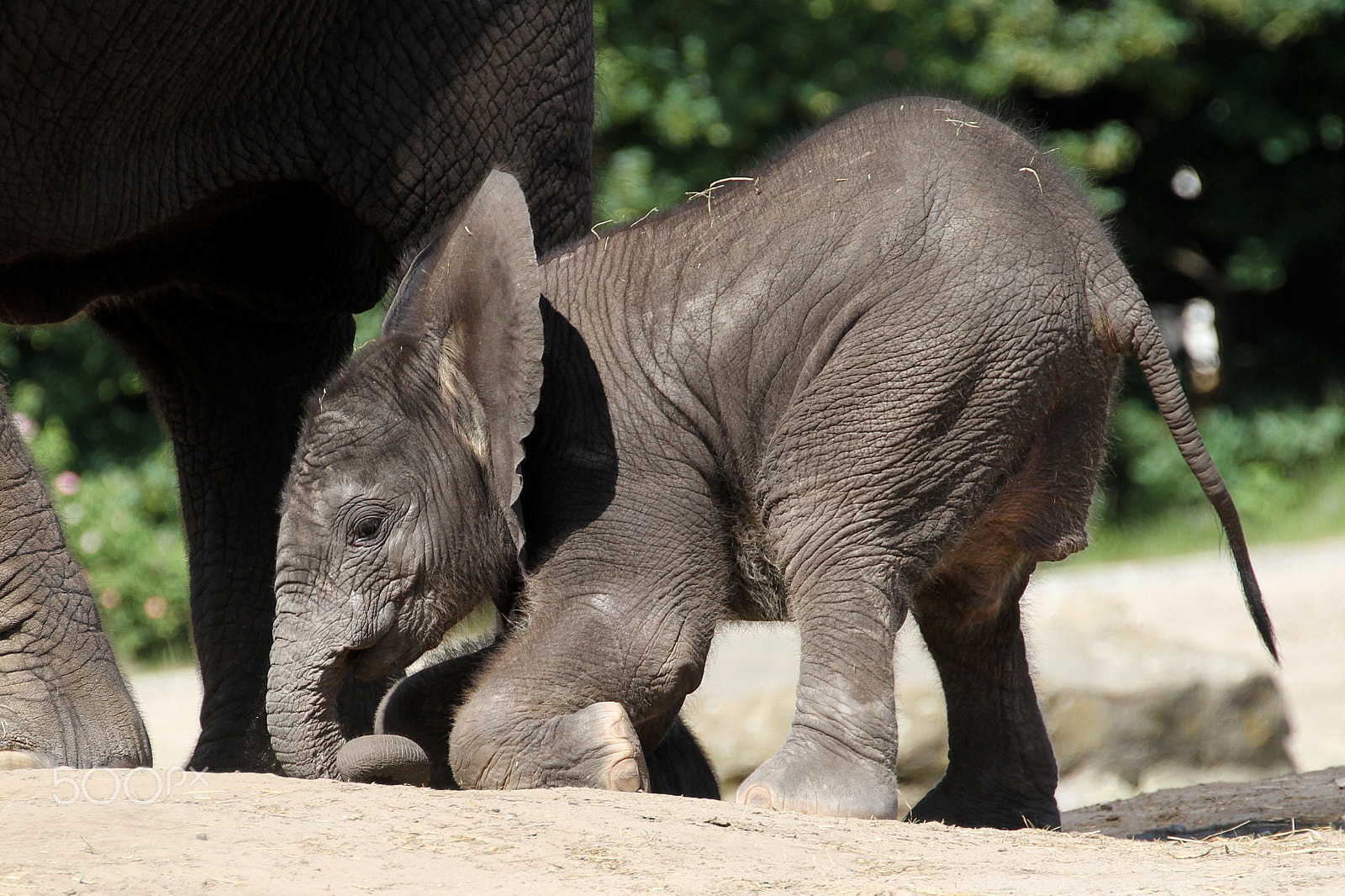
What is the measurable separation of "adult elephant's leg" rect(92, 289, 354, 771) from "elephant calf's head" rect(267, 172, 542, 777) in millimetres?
1180

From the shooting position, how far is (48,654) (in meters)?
3.83

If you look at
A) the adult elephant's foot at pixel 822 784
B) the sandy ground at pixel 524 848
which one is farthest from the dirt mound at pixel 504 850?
the adult elephant's foot at pixel 822 784

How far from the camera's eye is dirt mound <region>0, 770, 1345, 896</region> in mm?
2670

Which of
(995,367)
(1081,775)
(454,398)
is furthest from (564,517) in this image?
(1081,775)

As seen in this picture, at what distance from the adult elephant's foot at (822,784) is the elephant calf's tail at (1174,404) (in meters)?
1.09

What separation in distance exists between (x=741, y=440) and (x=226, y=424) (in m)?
1.95

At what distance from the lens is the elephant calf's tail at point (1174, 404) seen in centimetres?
413

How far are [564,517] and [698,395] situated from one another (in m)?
0.44

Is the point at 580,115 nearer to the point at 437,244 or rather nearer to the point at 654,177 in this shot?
the point at 437,244

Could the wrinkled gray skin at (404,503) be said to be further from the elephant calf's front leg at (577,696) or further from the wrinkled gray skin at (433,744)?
Answer: the elephant calf's front leg at (577,696)

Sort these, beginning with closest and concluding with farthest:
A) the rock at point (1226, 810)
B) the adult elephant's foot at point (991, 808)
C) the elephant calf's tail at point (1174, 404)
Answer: the elephant calf's tail at point (1174, 404)
the rock at point (1226, 810)
the adult elephant's foot at point (991, 808)

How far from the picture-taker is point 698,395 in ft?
13.5

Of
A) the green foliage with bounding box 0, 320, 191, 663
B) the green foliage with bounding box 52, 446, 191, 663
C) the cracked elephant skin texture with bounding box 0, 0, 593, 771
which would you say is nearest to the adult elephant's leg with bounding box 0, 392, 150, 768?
the cracked elephant skin texture with bounding box 0, 0, 593, 771

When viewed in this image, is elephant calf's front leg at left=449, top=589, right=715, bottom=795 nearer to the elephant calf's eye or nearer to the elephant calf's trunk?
the elephant calf's trunk
